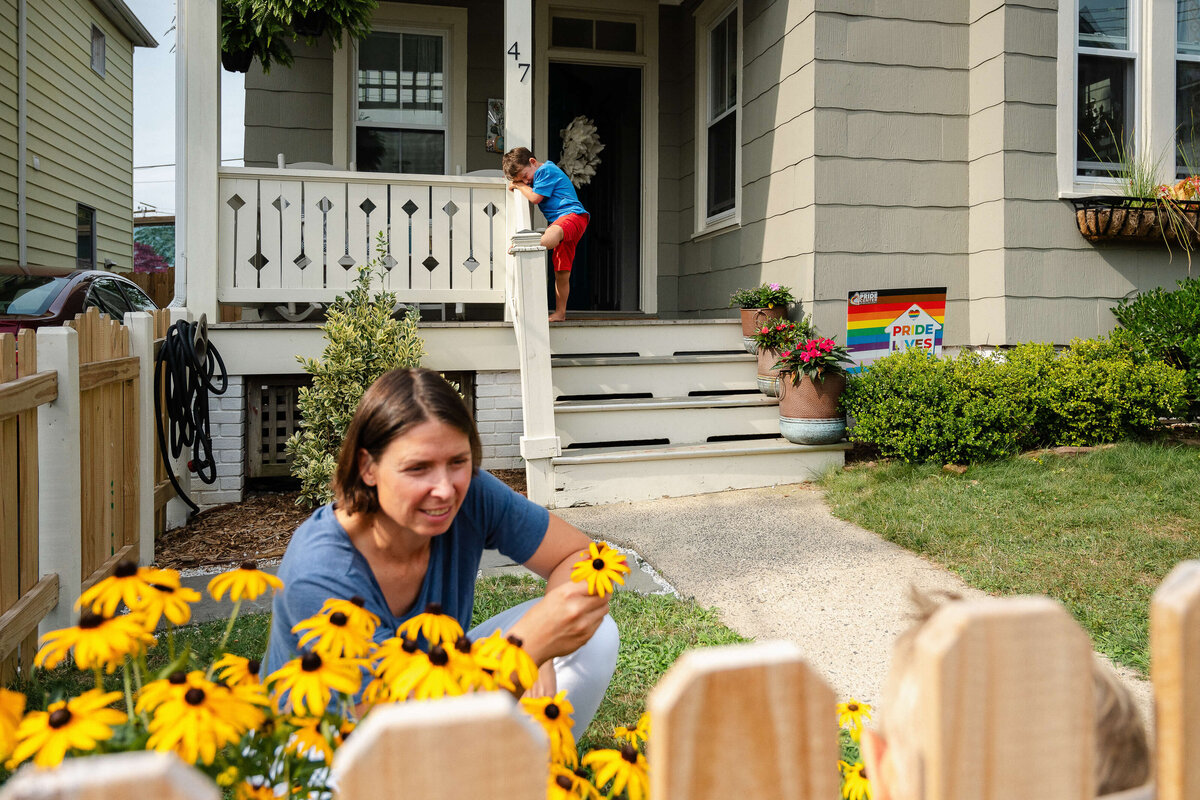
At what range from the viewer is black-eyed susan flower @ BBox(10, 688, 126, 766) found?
791 mm

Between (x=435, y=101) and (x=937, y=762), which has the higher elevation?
(x=435, y=101)

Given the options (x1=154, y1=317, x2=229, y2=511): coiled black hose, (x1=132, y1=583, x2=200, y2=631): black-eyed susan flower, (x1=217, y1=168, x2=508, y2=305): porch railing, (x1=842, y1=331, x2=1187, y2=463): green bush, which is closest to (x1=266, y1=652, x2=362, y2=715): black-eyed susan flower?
(x1=132, y1=583, x2=200, y2=631): black-eyed susan flower

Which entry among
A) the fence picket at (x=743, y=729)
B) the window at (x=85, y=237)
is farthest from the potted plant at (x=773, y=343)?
the window at (x=85, y=237)

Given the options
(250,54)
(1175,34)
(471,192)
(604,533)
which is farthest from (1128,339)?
(250,54)

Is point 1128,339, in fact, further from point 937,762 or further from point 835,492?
point 937,762

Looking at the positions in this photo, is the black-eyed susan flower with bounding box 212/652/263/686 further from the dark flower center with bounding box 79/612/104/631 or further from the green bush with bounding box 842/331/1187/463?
the green bush with bounding box 842/331/1187/463

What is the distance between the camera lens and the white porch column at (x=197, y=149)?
559 centimetres

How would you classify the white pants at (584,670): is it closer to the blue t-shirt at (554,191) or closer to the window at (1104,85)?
the blue t-shirt at (554,191)

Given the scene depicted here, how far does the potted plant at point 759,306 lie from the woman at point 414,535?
181 inches

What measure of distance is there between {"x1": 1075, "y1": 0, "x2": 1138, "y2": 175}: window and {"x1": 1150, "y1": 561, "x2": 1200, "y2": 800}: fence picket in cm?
687

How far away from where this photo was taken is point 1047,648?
27.4 inches

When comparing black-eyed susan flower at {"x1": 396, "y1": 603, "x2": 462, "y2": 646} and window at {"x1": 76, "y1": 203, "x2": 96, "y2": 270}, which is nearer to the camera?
black-eyed susan flower at {"x1": 396, "y1": 603, "x2": 462, "y2": 646}

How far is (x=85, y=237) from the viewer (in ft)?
48.3

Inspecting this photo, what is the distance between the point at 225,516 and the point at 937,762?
537cm
